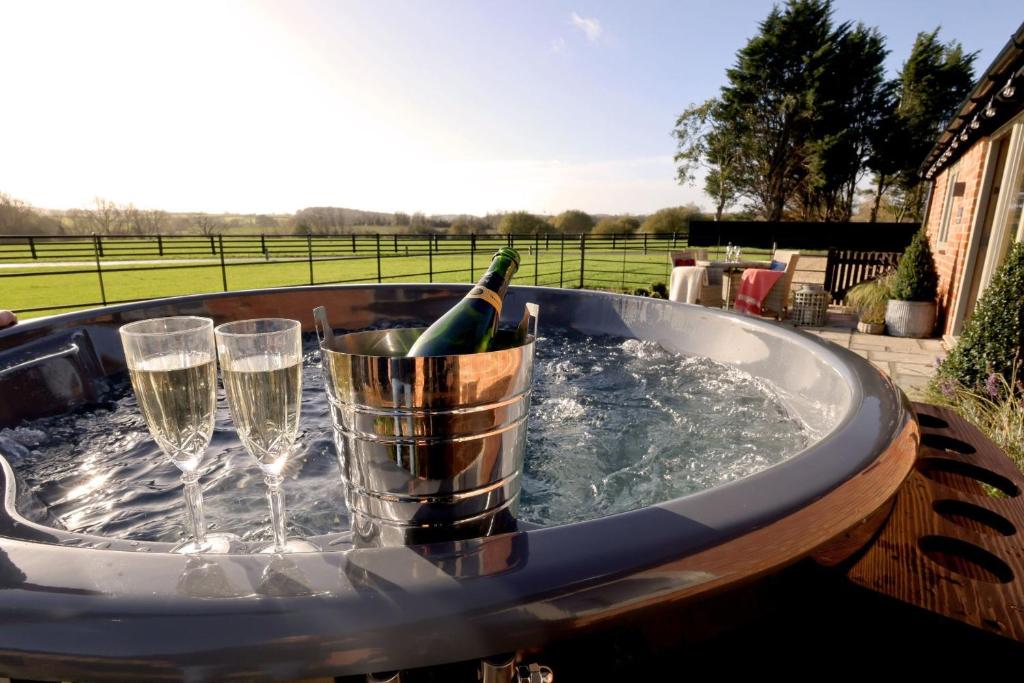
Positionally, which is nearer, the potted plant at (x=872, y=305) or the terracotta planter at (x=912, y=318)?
the terracotta planter at (x=912, y=318)

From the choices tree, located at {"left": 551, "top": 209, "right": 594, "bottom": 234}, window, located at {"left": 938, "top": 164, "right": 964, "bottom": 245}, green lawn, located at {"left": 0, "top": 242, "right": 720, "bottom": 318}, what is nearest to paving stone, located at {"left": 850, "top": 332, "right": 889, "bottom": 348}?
window, located at {"left": 938, "top": 164, "right": 964, "bottom": 245}

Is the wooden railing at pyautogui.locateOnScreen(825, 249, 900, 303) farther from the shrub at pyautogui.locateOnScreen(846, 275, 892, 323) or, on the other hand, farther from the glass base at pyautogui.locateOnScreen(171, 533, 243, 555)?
the glass base at pyautogui.locateOnScreen(171, 533, 243, 555)

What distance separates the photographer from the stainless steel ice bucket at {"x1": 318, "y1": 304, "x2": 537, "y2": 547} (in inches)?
17.9

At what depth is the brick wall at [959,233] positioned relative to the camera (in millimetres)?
Answer: 4675

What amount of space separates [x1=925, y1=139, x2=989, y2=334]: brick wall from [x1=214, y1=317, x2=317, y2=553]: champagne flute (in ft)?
19.3

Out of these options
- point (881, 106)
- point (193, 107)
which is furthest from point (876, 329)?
point (881, 106)

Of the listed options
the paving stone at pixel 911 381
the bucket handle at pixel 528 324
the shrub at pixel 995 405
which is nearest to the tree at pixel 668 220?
the paving stone at pixel 911 381

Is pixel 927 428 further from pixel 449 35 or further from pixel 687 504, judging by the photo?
pixel 449 35

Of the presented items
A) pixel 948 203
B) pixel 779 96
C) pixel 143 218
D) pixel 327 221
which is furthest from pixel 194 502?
pixel 779 96

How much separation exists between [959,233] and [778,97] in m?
18.7

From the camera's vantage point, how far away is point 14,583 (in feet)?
1.10

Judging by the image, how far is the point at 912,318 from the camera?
5.25 metres

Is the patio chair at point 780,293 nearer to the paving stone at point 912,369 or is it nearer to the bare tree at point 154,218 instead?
the paving stone at point 912,369

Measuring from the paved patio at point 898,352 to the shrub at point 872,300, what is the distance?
203mm
